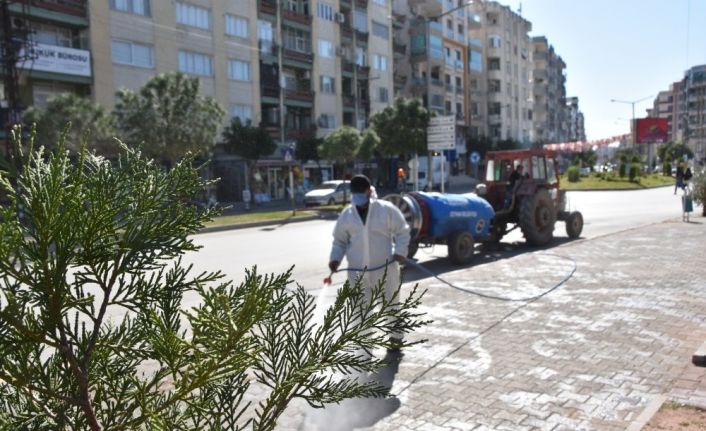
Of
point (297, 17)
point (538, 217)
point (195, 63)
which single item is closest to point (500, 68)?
point (297, 17)

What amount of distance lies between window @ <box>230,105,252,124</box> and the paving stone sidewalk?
102 ft

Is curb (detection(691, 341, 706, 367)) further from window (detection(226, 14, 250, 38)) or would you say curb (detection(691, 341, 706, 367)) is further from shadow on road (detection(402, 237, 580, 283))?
window (detection(226, 14, 250, 38))

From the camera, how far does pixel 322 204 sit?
99.5 feet

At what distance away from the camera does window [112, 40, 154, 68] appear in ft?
101

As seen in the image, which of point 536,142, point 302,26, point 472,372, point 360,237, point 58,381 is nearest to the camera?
point 58,381

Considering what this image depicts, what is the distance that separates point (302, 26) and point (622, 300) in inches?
1597

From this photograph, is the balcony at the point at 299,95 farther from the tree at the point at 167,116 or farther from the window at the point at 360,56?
the tree at the point at 167,116

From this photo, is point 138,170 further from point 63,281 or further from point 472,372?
point 472,372

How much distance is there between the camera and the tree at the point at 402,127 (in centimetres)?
3925

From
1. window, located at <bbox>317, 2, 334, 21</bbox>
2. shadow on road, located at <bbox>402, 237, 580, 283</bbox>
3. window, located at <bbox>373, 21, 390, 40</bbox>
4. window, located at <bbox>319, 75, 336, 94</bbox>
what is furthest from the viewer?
window, located at <bbox>373, 21, 390, 40</bbox>

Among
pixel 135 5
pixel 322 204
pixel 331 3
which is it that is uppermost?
pixel 331 3

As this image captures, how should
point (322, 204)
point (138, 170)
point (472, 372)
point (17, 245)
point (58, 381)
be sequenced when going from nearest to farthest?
point (17, 245), point (58, 381), point (138, 170), point (472, 372), point (322, 204)

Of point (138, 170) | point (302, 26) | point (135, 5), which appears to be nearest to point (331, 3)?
point (302, 26)

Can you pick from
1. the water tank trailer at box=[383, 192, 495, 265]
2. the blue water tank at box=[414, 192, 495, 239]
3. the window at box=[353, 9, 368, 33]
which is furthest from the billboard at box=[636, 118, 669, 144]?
the water tank trailer at box=[383, 192, 495, 265]
